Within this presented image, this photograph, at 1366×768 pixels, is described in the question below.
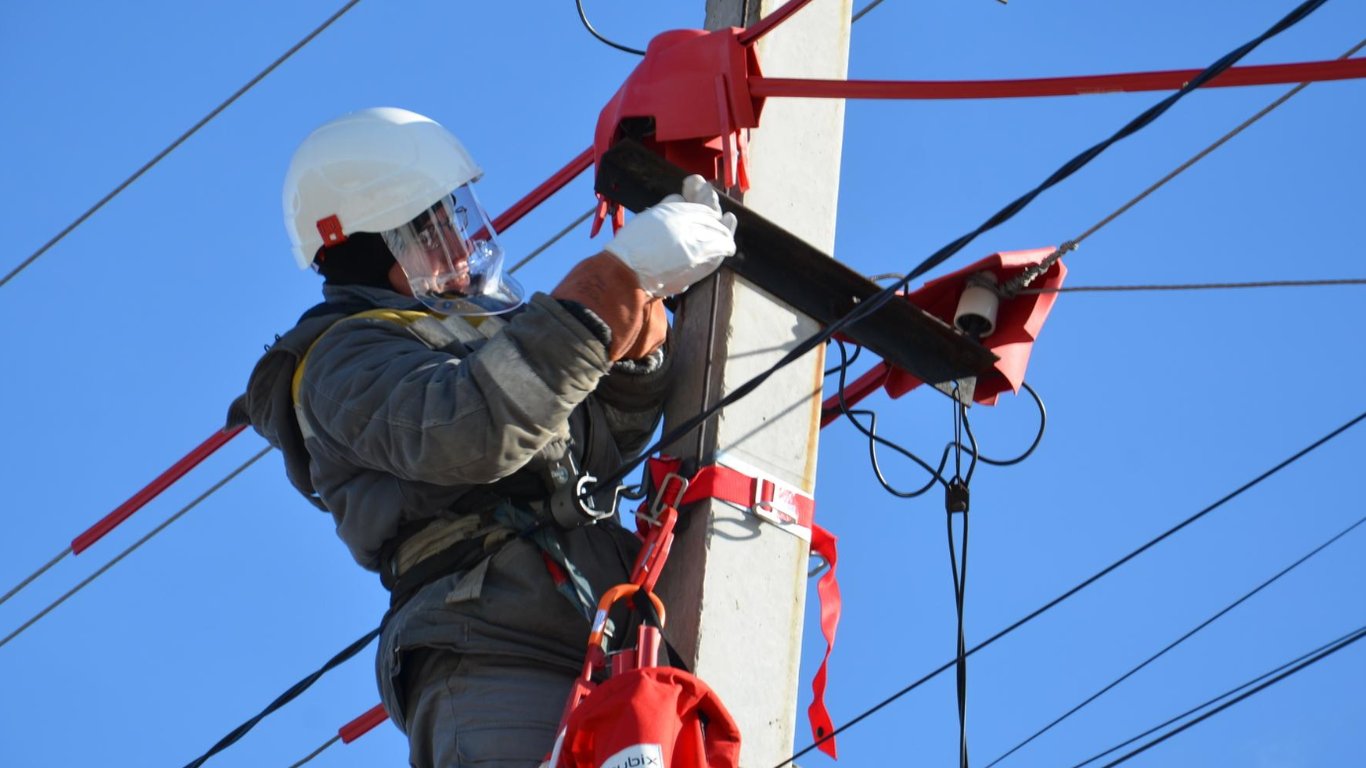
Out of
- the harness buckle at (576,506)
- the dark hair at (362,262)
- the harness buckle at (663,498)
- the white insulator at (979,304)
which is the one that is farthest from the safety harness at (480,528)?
the white insulator at (979,304)

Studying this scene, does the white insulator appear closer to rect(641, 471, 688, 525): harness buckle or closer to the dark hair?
rect(641, 471, 688, 525): harness buckle

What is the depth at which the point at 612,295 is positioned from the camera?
173 inches

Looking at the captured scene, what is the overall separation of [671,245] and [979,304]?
939mm

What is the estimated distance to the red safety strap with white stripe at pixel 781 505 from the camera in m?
4.54

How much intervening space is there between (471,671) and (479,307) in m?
0.89

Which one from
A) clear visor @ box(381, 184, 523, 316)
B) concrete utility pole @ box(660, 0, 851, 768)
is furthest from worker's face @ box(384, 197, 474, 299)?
concrete utility pole @ box(660, 0, 851, 768)

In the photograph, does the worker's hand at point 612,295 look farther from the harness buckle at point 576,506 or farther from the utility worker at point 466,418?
the harness buckle at point 576,506

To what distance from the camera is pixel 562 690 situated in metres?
4.50

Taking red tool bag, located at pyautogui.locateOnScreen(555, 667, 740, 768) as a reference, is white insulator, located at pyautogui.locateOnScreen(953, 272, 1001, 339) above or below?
above

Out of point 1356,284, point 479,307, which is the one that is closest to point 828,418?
point 479,307

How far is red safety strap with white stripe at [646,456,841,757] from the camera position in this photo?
4539mm

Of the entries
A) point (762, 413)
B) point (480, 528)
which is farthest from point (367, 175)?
point (762, 413)

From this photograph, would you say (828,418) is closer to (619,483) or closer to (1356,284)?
(619,483)

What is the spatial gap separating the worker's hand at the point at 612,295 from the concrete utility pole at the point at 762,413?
320 mm
